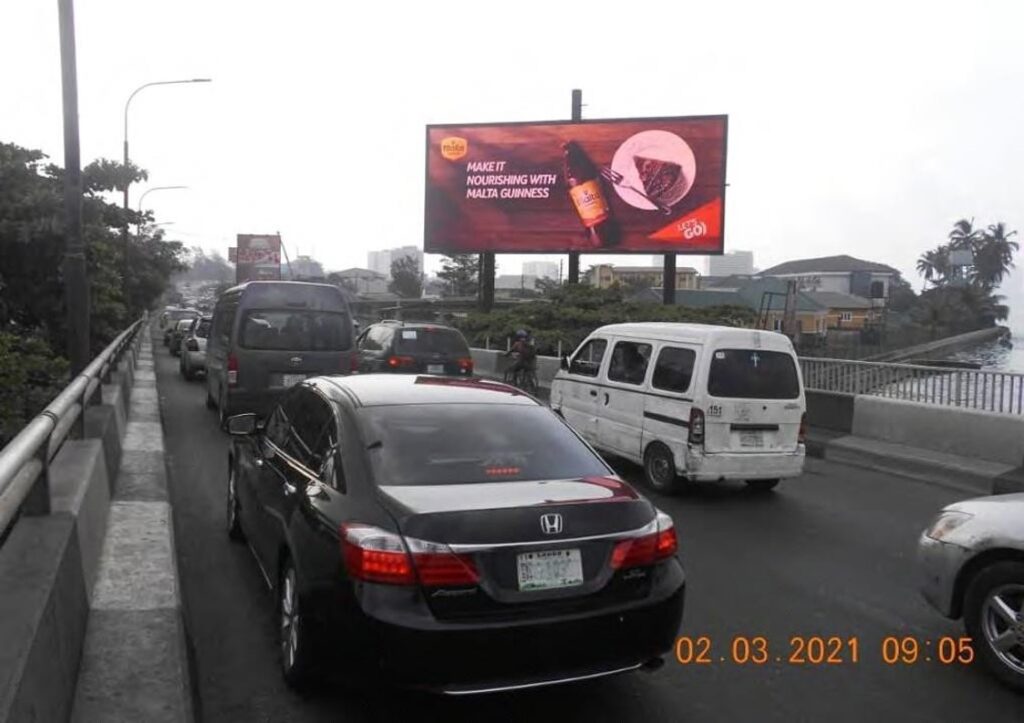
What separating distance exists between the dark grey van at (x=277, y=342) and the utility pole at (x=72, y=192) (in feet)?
7.75

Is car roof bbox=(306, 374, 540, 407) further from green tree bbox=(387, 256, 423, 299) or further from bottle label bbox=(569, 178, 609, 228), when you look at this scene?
green tree bbox=(387, 256, 423, 299)

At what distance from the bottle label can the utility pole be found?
22964 millimetres

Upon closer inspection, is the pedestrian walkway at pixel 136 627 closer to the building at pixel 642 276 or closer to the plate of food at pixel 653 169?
the plate of food at pixel 653 169

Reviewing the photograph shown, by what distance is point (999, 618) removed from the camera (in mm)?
4645

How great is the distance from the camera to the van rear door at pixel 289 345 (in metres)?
12.6

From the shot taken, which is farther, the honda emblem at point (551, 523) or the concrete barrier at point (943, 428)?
the concrete barrier at point (943, 428)

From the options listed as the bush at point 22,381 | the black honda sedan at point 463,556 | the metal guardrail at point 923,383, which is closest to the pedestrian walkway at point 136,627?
the black honda sedan at point 463,556

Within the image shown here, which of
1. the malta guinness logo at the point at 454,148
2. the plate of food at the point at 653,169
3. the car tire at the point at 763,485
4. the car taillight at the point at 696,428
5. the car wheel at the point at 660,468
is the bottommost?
the car tire at the point at 763,485

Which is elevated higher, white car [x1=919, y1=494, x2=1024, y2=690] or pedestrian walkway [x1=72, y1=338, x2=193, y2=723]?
white car [x1=919, y1=494, x2=1024, y2=690]

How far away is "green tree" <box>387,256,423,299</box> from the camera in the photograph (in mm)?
107562

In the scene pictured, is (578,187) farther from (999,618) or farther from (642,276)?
(642,276)

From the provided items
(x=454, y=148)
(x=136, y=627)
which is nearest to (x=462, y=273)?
(x=454, y=148)

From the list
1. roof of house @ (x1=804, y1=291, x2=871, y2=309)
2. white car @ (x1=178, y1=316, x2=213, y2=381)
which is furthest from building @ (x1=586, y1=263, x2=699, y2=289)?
white car @ (x1=178, y1=316, x2=213, y2=381)

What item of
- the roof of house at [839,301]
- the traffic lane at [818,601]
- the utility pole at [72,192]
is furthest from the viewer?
the roof of house at [839,301]
